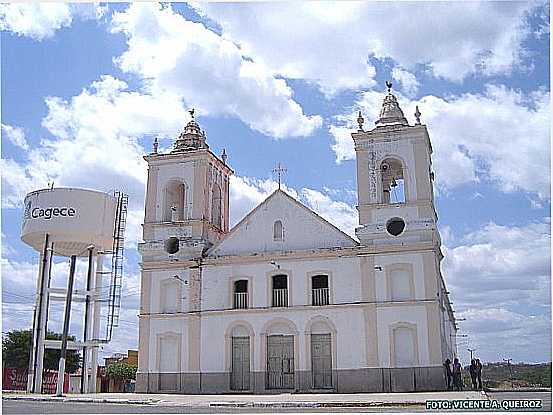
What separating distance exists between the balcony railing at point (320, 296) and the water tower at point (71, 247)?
25.4ft

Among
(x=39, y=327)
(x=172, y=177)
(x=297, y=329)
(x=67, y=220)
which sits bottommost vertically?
(x=297, y=329)

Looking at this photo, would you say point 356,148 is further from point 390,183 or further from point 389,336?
point 389,336

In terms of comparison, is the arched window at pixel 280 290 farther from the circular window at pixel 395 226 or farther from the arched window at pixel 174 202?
the arched window at pixel 174 202

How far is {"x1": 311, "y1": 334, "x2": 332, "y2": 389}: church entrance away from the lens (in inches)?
1066

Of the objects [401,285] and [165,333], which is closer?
[401,285]

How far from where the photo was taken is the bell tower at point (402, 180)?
90.1ft

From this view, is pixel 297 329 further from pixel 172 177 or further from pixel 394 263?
pixel 172 177

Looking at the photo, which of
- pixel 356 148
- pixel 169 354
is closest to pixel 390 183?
pixel 356 148

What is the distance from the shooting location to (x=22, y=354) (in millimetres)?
45688

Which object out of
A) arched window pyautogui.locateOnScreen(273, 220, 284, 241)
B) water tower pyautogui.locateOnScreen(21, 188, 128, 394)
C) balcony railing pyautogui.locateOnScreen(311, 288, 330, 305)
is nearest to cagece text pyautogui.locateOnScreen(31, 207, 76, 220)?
water tower pyautogui.locateOnScreen(21, 188, 128, 394)

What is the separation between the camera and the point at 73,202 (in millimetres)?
27688

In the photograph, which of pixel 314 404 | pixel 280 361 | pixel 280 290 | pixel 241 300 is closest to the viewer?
pixel 314 404

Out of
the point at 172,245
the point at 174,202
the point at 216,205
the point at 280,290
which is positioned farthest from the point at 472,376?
the point at 174,202

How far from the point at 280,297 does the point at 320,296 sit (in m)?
1.61
